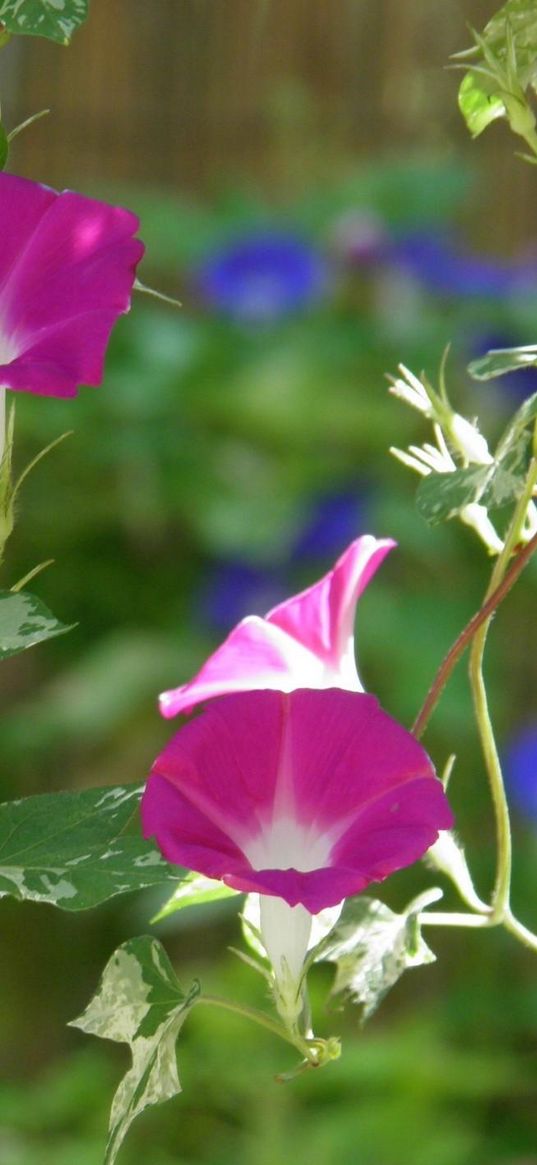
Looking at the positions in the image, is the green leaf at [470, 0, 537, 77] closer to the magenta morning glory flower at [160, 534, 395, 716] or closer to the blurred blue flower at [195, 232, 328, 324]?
the magenta morning glory flower at [160, 534, 395, 716]

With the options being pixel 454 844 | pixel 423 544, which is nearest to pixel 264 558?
pixel 423 544

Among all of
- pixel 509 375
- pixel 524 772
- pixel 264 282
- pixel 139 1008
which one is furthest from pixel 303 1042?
pixel 264 282

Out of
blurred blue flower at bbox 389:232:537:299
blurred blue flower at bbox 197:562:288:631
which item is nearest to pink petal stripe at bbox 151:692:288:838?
blurred blue flower at bbox 197:562:288:631

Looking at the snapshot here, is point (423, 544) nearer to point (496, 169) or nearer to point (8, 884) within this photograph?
point (496, 169)

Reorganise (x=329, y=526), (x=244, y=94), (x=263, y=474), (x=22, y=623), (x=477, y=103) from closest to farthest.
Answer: (x=22, y=623), (x=477, y=103), (x=329, y=526), (x=263, y=474), (x=244, y=94)

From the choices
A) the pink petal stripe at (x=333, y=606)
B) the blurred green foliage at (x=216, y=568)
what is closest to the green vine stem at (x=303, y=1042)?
the pink petal stripe at (x=333, y=606)

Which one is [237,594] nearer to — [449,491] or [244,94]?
[244,94]

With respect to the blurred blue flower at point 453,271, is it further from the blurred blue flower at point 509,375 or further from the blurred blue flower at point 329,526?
the blurred blue flower at point 329,526

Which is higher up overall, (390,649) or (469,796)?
(390,649)
